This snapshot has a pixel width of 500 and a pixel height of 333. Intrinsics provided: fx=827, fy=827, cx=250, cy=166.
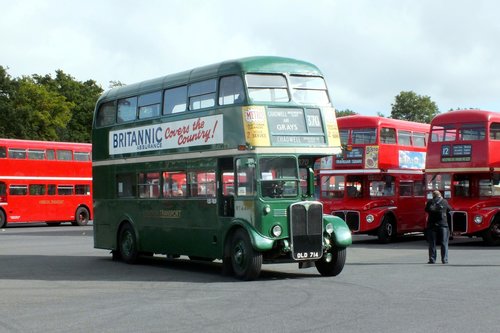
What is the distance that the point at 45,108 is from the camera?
73.0m

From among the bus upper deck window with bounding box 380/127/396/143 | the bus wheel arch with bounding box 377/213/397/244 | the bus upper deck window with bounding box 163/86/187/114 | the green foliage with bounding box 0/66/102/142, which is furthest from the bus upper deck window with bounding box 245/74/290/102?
the green foliage with bounding box 0/66/102/142

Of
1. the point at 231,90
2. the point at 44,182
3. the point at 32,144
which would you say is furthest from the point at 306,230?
the point at 44,182

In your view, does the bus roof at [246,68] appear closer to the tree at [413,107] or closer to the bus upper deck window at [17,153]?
the bus upper deck window at [17,153]

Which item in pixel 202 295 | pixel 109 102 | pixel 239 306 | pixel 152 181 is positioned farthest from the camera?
pixel 109 102

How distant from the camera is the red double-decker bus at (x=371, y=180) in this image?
89.7 feet

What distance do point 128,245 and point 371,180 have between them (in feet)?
35.2

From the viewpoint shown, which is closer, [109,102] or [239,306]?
[239,306]

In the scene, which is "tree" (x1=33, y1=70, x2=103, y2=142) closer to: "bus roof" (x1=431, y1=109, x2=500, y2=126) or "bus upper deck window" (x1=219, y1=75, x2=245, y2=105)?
"bus roof" (x1=431, y1=109, x2=500, y2=126)

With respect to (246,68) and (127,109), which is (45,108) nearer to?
(127,109)

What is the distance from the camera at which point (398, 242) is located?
28.4 m

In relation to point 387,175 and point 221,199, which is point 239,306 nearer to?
point 221,199

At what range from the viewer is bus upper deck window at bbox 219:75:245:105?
50.9ft

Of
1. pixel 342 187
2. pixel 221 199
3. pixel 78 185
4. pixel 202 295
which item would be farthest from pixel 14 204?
pixel 202 295

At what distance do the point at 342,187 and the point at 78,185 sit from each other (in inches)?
707
